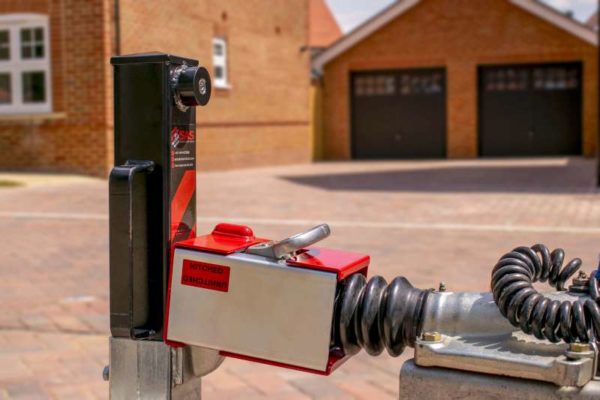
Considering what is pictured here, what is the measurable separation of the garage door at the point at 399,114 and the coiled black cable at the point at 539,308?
87.3 ft

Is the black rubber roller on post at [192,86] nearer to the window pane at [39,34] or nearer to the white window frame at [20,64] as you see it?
the white window frame at [20,64]

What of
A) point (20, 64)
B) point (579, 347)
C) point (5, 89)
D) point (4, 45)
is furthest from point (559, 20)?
point (579, 347)

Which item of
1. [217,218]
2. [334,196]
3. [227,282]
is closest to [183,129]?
[227,282]

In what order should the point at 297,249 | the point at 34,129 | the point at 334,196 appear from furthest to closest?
1. the point at 34,129
2. the point at 334,196
3. the point at 297,249

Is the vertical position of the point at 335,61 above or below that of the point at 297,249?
above

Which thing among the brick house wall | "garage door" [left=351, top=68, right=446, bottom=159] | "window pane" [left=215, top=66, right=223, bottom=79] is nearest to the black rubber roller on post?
the brick house wall

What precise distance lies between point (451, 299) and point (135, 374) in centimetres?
83

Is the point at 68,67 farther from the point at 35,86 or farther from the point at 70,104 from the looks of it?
the point at 35,86

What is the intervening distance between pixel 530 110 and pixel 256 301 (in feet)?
87.9

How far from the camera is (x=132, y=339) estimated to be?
2184mm

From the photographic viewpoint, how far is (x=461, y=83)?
2772cm

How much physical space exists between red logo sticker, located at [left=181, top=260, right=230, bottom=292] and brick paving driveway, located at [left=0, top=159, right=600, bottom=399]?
1.90 m

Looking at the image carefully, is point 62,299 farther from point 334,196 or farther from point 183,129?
point 334,196

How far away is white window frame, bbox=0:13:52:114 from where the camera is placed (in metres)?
17.8
